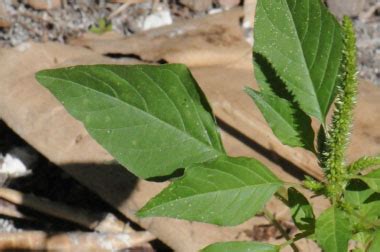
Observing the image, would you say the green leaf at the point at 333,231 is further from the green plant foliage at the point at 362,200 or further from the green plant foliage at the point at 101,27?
the green plant foliage at the point at 101,27

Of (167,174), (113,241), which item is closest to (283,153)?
(113,241)

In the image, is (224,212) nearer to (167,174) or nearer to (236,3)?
(167,174)

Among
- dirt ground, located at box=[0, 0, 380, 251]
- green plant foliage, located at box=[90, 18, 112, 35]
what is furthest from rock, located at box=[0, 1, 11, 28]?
green plant foliage, located at box=[90, 18, 112, 35]

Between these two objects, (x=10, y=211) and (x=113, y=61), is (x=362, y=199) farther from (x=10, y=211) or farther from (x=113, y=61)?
(x=113, y=61)


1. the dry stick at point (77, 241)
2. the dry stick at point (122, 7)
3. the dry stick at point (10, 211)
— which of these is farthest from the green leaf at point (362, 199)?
the dry stick at point (122, 7)

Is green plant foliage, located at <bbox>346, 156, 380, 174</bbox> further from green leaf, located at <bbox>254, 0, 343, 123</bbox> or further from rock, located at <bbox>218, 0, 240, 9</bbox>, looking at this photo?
rock, located at <bbox>218, 0, 240, 9</bbox>
